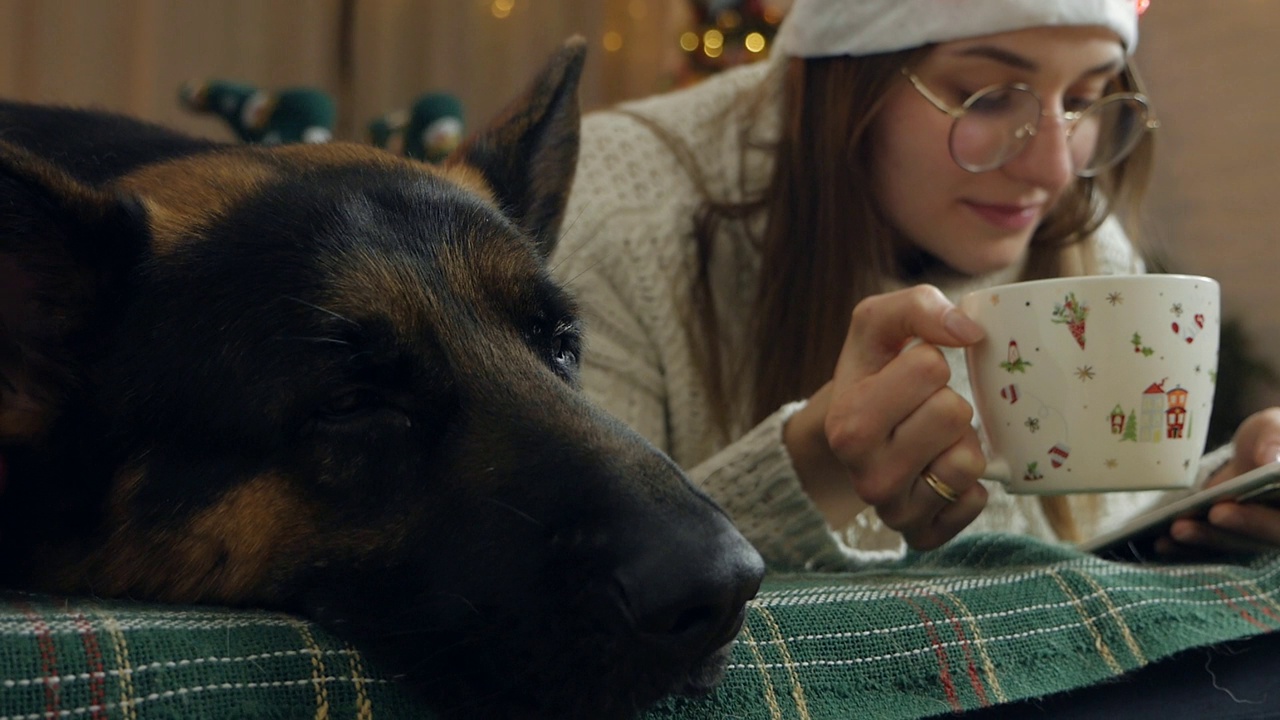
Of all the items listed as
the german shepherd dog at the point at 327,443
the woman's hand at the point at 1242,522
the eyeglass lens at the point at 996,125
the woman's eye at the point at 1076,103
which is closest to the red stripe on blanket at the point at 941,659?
the german shepherd dog at the point at 327,443

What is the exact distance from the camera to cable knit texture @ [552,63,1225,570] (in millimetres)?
1618

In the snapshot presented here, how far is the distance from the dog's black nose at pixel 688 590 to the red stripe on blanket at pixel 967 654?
21 centimetres

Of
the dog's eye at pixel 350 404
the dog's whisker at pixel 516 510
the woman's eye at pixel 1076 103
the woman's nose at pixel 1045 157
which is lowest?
the dog's whisker at pixel 516 510

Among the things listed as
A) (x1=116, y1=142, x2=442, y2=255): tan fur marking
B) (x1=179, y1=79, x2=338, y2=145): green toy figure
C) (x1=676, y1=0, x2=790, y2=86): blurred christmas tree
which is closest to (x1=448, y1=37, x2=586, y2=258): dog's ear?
(x1=116, y1=142, x2=442, y2=255): tan fur marking

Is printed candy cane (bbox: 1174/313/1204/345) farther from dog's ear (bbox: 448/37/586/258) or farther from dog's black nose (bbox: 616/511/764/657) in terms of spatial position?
dog's ear (bbox: 448/37/586/258)

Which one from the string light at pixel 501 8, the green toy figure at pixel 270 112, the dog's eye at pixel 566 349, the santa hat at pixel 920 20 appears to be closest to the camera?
the dog's eye at pixel 566 349

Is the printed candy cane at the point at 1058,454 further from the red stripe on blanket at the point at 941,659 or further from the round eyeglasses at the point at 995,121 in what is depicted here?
the round eyeglasses at the point at 995,121

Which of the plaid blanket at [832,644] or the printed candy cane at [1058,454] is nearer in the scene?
the plaid blanket at [832,644]

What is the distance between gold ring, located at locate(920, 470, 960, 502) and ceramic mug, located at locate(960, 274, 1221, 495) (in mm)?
100

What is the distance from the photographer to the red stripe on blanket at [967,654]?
2.57 ft

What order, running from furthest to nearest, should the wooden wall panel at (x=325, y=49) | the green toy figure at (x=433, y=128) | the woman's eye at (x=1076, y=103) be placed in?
the wooden wall panel at (x=325, y=49), the green toy figure at (x=433, y=128), the woman's eye at (x=1076, y=103)

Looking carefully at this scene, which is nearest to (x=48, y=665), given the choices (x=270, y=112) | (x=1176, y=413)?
(x=1176, y=413)

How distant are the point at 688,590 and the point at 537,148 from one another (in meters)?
0.71

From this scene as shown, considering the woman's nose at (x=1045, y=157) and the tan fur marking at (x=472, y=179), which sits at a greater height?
the woman's nose at (x=1045, y=157)
